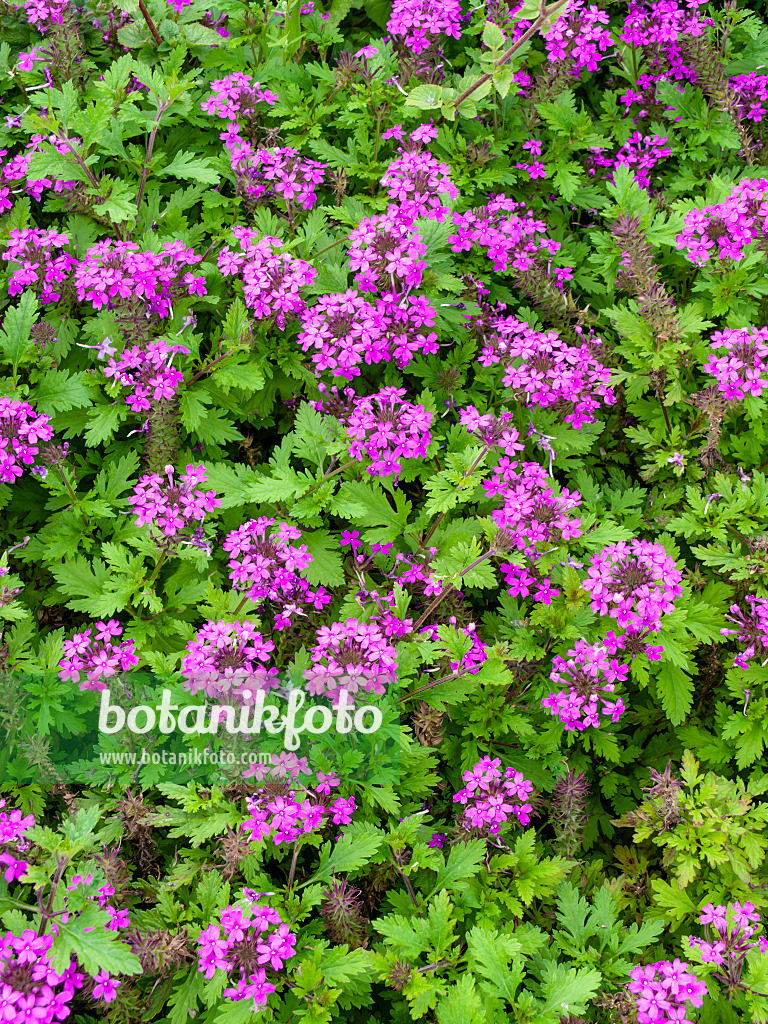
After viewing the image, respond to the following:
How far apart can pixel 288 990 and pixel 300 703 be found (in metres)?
1.23

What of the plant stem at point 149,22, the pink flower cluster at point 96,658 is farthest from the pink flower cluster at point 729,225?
the pink flower cluster at point 96,658

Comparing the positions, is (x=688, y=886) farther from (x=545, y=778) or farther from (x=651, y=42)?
(x=651, y=42)

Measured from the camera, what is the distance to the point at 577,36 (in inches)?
204

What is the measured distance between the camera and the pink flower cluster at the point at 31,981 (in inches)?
112

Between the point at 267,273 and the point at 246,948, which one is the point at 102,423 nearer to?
the point at 267,273

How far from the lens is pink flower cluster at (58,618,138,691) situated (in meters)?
3.65

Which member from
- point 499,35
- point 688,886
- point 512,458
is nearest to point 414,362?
point 512,458

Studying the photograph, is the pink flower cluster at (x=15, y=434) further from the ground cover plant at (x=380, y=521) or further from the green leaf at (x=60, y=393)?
the green leaf at (x=60, y=393)

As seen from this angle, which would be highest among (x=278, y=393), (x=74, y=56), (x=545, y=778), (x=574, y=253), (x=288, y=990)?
(x=74, y=56)

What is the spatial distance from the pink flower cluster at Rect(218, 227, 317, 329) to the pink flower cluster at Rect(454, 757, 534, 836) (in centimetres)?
253

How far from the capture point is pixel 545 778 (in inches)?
162

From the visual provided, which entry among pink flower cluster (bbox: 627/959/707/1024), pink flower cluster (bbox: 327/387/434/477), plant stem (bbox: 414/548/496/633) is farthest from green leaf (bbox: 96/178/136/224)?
pink flower cluster (bbox: 627/959/707/1024)

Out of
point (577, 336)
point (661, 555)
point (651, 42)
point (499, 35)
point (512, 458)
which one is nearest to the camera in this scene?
point (661, 555)

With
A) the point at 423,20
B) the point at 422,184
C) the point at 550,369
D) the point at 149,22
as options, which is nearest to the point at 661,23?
the point at 423,20
